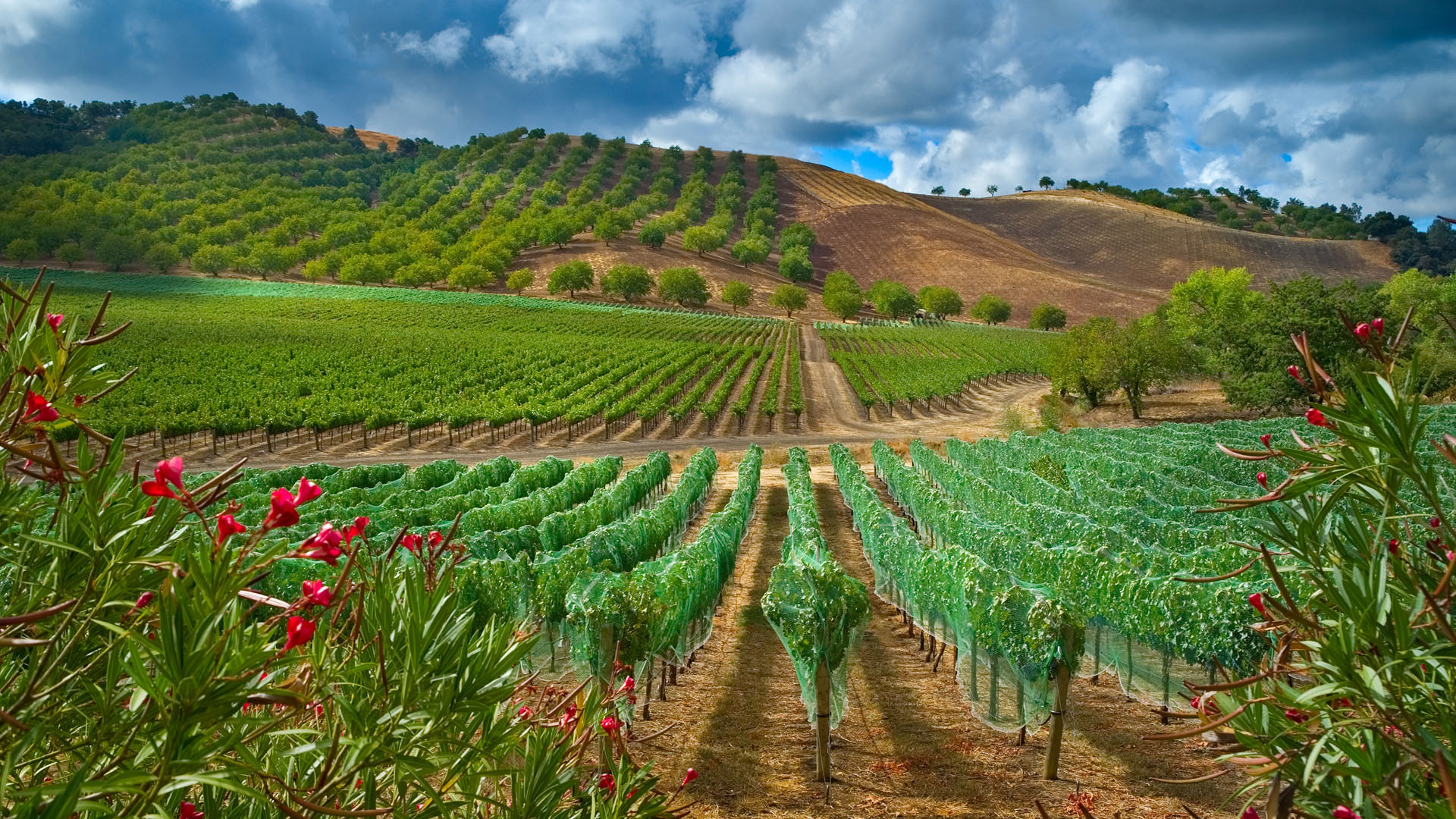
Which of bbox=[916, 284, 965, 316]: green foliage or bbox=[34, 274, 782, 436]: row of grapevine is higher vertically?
bbox=[916, 284, 965, 316]: green foliage

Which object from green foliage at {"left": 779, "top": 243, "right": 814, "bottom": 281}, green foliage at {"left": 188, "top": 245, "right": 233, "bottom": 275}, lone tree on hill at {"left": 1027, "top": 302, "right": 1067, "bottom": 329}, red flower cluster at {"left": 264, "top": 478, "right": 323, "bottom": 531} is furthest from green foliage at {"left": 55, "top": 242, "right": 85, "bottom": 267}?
red flower cluster at {"left": 264, "top": 478, "right": 323, "bottom": 531}

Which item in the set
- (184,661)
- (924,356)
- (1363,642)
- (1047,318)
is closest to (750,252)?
(1047,318)

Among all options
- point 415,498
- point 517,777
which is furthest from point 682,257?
point 517,777

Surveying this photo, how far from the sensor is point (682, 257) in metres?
122

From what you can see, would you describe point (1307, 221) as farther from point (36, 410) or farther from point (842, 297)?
point (36, 410)

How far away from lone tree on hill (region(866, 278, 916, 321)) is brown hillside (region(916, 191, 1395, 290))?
117 ft

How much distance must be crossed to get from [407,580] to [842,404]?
50344mm

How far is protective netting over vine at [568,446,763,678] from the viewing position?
9836 mm

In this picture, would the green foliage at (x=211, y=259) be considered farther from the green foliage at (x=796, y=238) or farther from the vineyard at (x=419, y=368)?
the green foliage at (x=796, y=238)

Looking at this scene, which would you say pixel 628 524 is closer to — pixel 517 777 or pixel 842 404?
pixel 517 777

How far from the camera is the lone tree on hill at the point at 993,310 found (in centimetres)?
10794

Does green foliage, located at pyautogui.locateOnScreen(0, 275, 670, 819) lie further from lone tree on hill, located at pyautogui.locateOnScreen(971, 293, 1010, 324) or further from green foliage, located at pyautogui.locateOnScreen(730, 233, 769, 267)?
green foliage, located at pyautogui.locateOnScreen(730, 233, 769, 267)

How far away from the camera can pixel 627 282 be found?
10144 centimetres

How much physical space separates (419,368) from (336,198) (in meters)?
120
